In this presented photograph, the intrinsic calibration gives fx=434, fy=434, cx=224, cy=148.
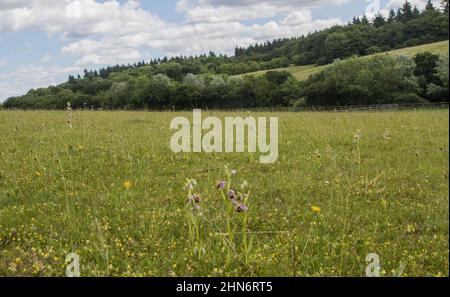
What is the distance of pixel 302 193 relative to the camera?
27.0 ft

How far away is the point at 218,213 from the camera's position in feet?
23.1

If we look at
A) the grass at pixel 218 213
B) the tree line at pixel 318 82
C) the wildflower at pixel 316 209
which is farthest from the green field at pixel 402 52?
the wildflower at pixel 316 209

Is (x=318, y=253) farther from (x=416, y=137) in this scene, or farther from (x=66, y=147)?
(x=416, y=137)

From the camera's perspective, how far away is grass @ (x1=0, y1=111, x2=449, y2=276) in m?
5.36

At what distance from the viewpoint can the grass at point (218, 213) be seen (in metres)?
5.36

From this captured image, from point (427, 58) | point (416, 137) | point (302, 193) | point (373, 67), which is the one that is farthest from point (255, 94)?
point (302, 193)

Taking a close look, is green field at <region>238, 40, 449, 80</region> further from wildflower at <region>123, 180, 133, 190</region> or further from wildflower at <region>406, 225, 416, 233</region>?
wildflower at <region>123, 180, 133, 190</region>

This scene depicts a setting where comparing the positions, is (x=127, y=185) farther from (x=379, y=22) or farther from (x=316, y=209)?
(x=379, y=22)

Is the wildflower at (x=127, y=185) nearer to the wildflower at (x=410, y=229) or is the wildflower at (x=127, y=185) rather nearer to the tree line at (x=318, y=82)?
the wildflower at (x=410, y=229)

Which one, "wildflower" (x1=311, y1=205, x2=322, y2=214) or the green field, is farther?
the green field

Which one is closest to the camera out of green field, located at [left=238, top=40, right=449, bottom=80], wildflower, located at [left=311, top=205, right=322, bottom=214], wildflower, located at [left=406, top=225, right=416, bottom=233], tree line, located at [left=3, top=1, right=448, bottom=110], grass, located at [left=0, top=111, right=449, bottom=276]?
grass, located at [left=0, top=111, right=449, bottom=276]

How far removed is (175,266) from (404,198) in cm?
473

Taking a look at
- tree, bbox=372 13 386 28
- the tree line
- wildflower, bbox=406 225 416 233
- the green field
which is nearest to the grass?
wildflower, bbox=406 225 416 233

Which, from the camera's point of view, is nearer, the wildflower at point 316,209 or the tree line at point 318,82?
the wildflower at point 316,209
